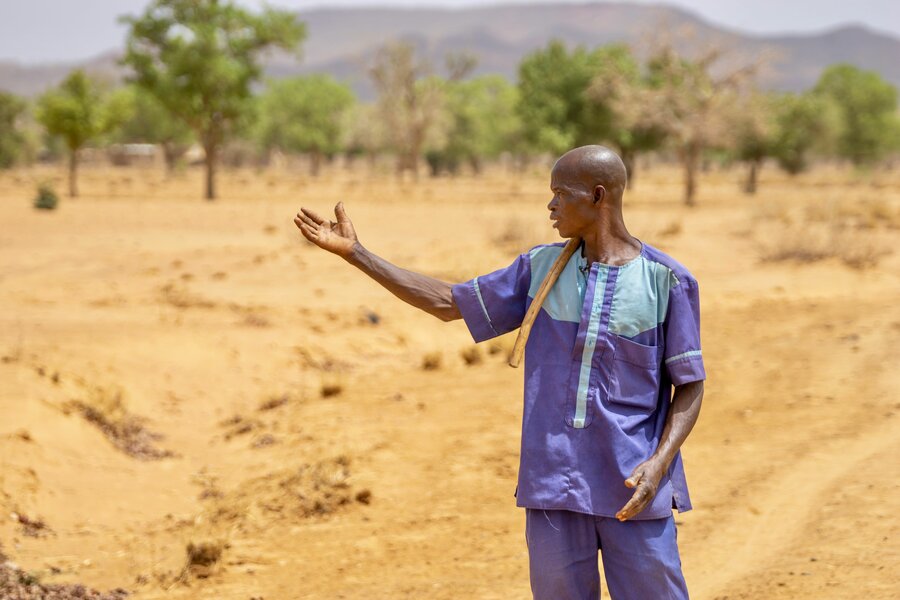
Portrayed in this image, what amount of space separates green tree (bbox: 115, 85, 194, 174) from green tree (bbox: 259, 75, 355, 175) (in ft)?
17.3

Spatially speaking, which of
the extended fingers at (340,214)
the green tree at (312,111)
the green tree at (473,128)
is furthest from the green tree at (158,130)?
the extended fingers at (340,214)

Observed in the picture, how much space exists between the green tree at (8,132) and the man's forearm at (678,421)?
5198cm

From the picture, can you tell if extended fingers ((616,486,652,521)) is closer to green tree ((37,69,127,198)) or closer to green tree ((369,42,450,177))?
green tree ((37,69,127,198))

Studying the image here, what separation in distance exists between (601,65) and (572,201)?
34239mm

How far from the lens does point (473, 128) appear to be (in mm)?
65312

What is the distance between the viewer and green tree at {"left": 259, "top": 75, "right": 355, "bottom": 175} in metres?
62.5

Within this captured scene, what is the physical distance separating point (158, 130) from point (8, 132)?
1212cm

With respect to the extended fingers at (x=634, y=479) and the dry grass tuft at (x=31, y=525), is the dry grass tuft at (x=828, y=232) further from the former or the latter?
the extended fingers at (x=634, y=479)

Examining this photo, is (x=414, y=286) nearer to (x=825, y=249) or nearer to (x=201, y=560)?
(x=201, y=560)

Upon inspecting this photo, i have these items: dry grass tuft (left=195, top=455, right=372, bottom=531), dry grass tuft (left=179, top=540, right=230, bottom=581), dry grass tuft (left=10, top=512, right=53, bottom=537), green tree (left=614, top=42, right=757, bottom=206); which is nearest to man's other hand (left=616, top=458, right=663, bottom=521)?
dry grass tuft (left=179, top=540, right=230, bottom=581)

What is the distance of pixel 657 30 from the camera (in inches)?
1058

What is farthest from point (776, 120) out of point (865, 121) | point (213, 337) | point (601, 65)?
point (213, 337)

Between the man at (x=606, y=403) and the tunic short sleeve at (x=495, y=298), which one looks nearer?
the man at (x=606, y=403)

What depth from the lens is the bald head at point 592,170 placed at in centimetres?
270
